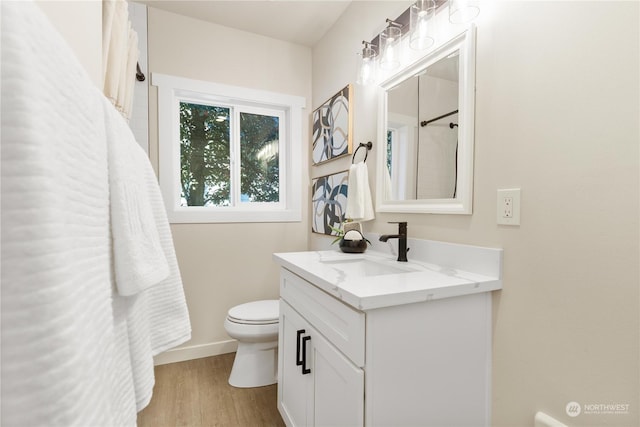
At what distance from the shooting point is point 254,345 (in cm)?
184

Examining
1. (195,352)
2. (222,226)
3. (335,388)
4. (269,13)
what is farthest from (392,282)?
(269,13)

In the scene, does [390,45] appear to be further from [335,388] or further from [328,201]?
[335,388]

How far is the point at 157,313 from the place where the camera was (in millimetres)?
610

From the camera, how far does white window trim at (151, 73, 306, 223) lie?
2074mm

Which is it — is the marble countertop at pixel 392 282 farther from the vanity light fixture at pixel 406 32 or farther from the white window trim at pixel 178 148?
the white window trim at pixel 178 148

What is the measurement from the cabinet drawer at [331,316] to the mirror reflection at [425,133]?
0.64 metres

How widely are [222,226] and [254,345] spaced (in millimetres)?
870

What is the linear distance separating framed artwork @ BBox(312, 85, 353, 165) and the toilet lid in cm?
107

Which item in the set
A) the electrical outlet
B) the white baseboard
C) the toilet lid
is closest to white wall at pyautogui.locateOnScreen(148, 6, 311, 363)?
the white baseboard

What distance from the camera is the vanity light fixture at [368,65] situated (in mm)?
1601

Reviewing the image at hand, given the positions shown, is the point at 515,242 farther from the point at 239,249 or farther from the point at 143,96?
the point at 143,96

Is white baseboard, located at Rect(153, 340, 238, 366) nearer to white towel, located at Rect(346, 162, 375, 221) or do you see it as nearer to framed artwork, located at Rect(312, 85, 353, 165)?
white towel, located at Rect(346, 162, 375, 221)


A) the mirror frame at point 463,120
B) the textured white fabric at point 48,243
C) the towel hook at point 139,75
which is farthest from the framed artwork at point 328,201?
the textured white fabric at point 48,243

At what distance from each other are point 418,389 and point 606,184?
751 mm
